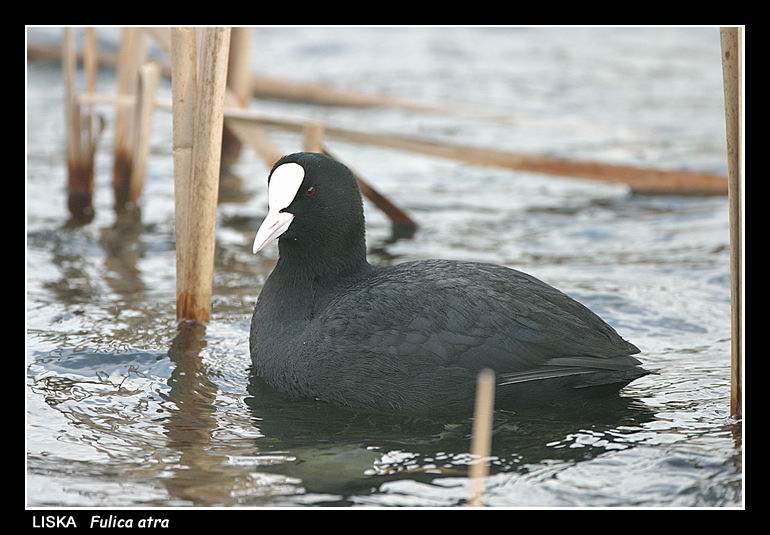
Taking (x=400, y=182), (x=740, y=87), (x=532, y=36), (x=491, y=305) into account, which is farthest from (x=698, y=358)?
(x=532, y=36)

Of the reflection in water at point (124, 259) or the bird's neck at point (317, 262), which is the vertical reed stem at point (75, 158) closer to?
the reflection in water at point (124, 259)

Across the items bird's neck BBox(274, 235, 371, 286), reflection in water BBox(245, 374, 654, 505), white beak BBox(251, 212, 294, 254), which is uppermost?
white beak BBox(251, 212, 294, 254)

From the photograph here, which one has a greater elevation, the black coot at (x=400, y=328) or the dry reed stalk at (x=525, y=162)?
the dry reed stalk at (x=525, y=162)

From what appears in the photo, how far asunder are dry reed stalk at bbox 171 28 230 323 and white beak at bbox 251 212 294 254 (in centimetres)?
48

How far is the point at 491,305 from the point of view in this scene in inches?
166

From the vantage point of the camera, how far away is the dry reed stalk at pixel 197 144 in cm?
467

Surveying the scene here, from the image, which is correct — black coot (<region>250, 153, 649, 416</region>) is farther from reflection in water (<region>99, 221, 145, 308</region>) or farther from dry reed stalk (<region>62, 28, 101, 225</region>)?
dry reed stalk (<region>62, 28, 101, 225</region>)

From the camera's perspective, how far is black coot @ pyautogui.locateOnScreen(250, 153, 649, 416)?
4.12 metres

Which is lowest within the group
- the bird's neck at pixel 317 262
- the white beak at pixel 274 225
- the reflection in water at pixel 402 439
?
the reflection in water at pixel 402 439

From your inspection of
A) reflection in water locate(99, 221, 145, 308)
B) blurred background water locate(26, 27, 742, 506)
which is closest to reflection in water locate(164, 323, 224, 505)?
blurred background water locate(26, 27, 742, 506)

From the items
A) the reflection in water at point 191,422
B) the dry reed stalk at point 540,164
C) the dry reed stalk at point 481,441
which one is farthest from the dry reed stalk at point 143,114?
the dry reed stalk at point 481,441

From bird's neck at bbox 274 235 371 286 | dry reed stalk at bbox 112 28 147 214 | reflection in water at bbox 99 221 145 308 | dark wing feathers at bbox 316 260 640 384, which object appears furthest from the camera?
dry reed stalk at bbox 112 28 147 214

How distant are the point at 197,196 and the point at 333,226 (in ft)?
2.06

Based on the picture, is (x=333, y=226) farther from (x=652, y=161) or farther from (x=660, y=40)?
(x=660, y=40)
